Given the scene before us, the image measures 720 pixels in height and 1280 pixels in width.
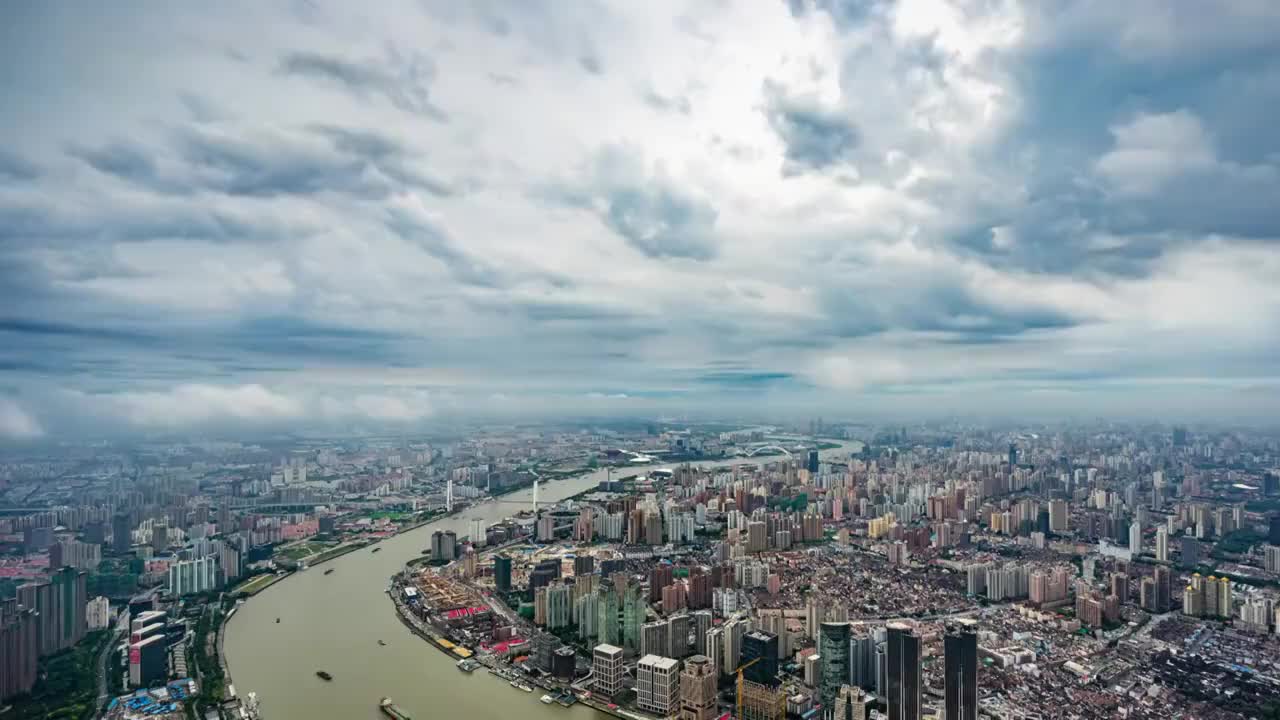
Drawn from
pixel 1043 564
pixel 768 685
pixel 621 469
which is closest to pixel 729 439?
pixel 621 469

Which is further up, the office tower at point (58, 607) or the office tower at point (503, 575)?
the office tower at point (58, 607)

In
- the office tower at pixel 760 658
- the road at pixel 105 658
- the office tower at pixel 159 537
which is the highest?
the office tower at pixel 159 537

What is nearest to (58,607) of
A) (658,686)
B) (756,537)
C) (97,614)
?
(97,614)

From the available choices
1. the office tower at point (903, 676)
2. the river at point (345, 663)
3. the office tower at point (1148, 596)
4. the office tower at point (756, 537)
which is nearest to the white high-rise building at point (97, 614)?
the river at point (345, 663)

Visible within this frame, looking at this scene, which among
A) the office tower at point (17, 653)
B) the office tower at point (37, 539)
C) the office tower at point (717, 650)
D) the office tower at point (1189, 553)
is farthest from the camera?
the office tower at point (1189, 553)

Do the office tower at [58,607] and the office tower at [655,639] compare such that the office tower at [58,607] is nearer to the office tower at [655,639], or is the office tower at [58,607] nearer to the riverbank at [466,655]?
the riverbank at [466,655]
